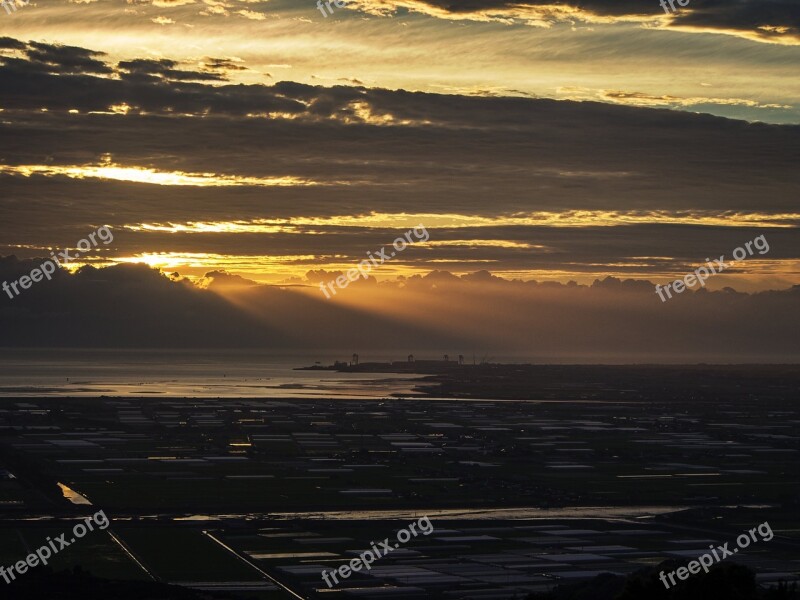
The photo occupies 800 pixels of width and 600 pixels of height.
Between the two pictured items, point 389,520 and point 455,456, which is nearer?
point 389,520

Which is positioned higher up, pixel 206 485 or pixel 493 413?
pixel 206 485

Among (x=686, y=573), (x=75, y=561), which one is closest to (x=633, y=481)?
(x=75, y=561)

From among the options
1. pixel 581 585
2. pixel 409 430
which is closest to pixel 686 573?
pixel 581 585

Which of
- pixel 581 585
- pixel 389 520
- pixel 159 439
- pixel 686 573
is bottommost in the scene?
pixel 159 439

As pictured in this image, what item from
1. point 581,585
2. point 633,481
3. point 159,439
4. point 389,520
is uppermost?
point 581,585

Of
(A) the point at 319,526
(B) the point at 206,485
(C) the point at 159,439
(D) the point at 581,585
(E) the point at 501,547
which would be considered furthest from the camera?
(C) the point at 159,439

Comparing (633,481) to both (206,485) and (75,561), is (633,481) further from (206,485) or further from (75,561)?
(75,561)

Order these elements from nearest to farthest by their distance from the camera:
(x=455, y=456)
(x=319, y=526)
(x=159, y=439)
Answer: (x=319, y=526) < (x=455, y=456) < (x=159, y=439)

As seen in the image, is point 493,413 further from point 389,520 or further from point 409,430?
point 389,520

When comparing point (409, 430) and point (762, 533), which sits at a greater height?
point (762, 533)
